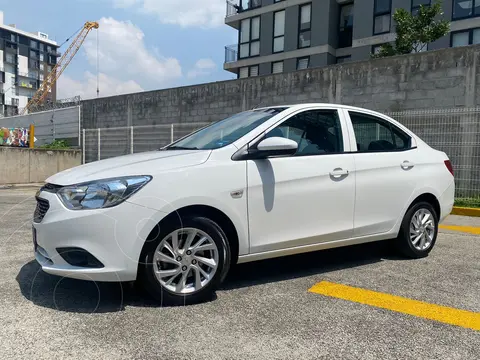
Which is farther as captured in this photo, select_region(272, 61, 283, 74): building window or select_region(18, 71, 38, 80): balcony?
select_region(18, 71, 38, 80): balcony

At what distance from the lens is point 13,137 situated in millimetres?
19047

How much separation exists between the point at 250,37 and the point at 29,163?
1758 cm

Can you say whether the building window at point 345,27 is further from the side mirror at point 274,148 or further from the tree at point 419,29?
the side mirror at point 274,148

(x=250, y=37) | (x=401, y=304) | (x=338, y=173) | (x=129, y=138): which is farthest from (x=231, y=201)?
(x=250, y=37)

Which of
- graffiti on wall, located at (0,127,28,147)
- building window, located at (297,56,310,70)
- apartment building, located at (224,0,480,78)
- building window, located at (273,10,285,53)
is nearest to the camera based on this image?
graffiti on wall, located at (0,127,28,147)

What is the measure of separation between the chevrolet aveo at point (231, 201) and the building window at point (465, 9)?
61.8ft

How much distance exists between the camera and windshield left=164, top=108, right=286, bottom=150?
365 cm

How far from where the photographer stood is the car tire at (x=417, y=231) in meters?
4.55

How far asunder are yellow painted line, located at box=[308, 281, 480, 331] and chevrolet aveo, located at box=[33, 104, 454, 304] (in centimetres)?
43

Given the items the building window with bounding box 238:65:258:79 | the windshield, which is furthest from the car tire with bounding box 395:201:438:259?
the building window with bounding box 238:65:258:79

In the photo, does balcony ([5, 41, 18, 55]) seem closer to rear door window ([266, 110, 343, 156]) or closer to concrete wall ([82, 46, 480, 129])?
concrete wall ([82, 46, 480, 129])

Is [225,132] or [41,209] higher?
[225,132]

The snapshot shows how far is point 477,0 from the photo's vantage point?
1914cm

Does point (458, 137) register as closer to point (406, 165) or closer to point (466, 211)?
point (466, 211)
